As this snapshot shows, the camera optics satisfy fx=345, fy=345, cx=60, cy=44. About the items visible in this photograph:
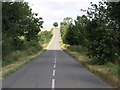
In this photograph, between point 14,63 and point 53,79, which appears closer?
point 53,79

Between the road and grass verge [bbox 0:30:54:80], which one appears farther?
grass verge [bbox 0:30:54:80]

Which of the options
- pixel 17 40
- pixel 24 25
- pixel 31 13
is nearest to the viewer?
pixel 17 40

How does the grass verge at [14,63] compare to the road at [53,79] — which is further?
the grass verge at [14,63]

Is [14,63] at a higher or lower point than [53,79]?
lower

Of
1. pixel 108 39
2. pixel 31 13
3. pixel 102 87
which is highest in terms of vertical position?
pixel 31 13

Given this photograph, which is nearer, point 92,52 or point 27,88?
point 27,88

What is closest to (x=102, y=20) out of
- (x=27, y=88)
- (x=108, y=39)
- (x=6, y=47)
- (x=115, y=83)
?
(x=108, y=39)

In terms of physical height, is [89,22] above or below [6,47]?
above

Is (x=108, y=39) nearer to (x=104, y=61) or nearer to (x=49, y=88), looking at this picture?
(x=104, y=61)

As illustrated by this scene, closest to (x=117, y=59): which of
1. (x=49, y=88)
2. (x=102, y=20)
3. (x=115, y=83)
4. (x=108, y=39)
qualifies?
(x=102, y=20)

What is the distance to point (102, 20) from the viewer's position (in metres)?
30.5

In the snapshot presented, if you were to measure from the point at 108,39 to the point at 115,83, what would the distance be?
8.57 meters

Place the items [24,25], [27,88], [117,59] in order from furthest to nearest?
[24,25] < [117,59] < [27,88]

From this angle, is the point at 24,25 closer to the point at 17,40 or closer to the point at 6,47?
the point at 17,40
